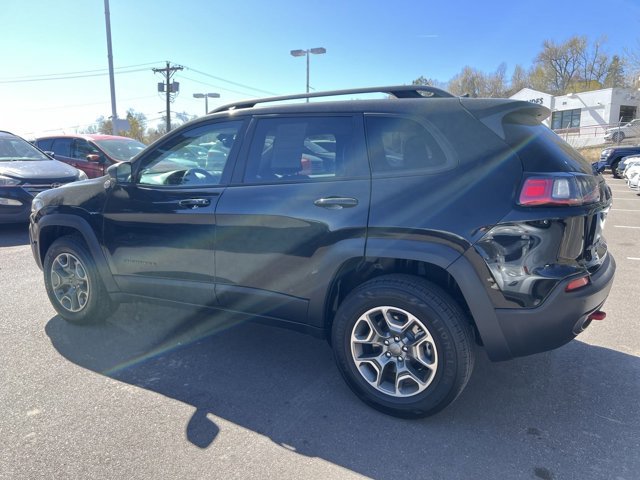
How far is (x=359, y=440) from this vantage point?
2.55 metres

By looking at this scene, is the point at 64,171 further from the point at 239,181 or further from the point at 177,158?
the point at 239,181

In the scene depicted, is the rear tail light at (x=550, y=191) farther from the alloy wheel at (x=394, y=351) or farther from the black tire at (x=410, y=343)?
the alloy wheel at (x=394, y=351)

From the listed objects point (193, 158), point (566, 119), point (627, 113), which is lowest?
point (193, 158)

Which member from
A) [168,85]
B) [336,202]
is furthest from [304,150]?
[168,85]

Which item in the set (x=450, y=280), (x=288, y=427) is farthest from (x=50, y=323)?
(x=450, y=280)

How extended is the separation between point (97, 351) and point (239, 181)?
5.88 ft

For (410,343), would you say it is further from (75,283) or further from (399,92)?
(75,283)

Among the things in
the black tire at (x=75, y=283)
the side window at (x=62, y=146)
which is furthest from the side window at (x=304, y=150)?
the side window at (x=62, y=146)

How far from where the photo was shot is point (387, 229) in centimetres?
263

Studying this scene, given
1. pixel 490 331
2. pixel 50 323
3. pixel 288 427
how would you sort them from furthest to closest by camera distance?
pixel 50 323
pixel 288 427
pixel 490 331

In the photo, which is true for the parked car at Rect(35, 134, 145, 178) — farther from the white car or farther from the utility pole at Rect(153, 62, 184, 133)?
the utility pole at Rect(153, 62, 184, 133)

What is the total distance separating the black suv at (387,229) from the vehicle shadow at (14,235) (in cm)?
498

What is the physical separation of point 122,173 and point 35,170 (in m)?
5.81

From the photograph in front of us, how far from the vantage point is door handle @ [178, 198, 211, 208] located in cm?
321
